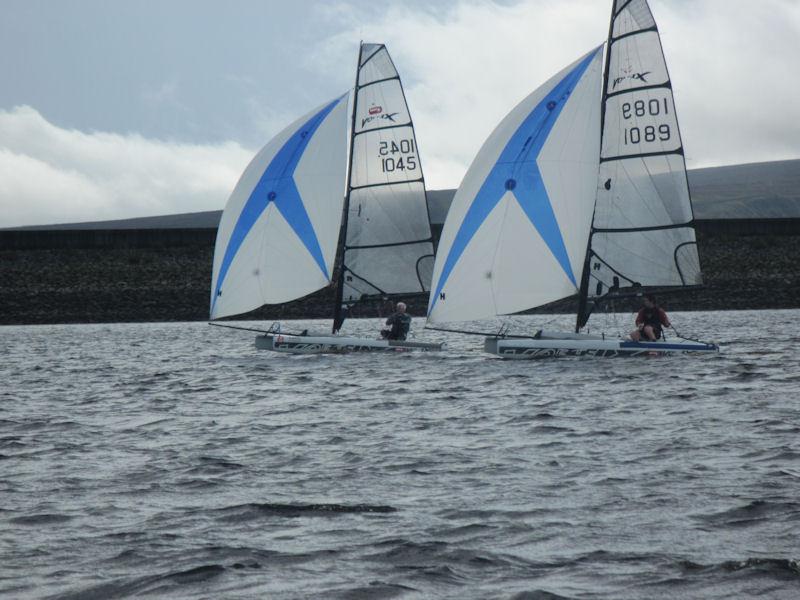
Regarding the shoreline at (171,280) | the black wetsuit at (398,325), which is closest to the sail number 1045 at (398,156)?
the black wetsuit at (398,325)

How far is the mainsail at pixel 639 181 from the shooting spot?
2781 centimetres

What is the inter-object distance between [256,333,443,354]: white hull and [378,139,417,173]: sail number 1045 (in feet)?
15.9

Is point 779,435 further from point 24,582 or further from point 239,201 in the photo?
point 239,201

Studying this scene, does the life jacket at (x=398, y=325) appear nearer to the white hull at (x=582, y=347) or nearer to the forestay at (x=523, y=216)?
the forestay at (x=523, y=216)

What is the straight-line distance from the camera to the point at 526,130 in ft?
90.6

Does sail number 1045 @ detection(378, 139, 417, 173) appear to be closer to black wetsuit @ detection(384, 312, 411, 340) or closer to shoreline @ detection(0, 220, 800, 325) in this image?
black wetsuit @ detection(384, 312, 411, 340)

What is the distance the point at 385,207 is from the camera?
31547mm

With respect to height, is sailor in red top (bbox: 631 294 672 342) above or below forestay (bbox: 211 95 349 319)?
below

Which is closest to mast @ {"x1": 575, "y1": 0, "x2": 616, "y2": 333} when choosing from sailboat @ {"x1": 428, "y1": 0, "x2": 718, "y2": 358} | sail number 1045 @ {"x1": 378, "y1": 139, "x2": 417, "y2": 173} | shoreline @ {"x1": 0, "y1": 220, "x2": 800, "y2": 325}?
sailboat @ {"x1": 428, "y1": 0, "x2": 718, "y2": 358}

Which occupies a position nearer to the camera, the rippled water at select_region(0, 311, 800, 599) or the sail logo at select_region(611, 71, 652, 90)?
the rippled water at select_region(0, 311, 800, 599)

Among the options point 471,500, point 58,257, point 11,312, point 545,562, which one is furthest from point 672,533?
point 58,257

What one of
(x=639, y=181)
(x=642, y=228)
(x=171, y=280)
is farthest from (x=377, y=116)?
(x=171, y=280)

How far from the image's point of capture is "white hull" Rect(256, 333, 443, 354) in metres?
29.9

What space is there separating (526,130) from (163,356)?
12.9 m
